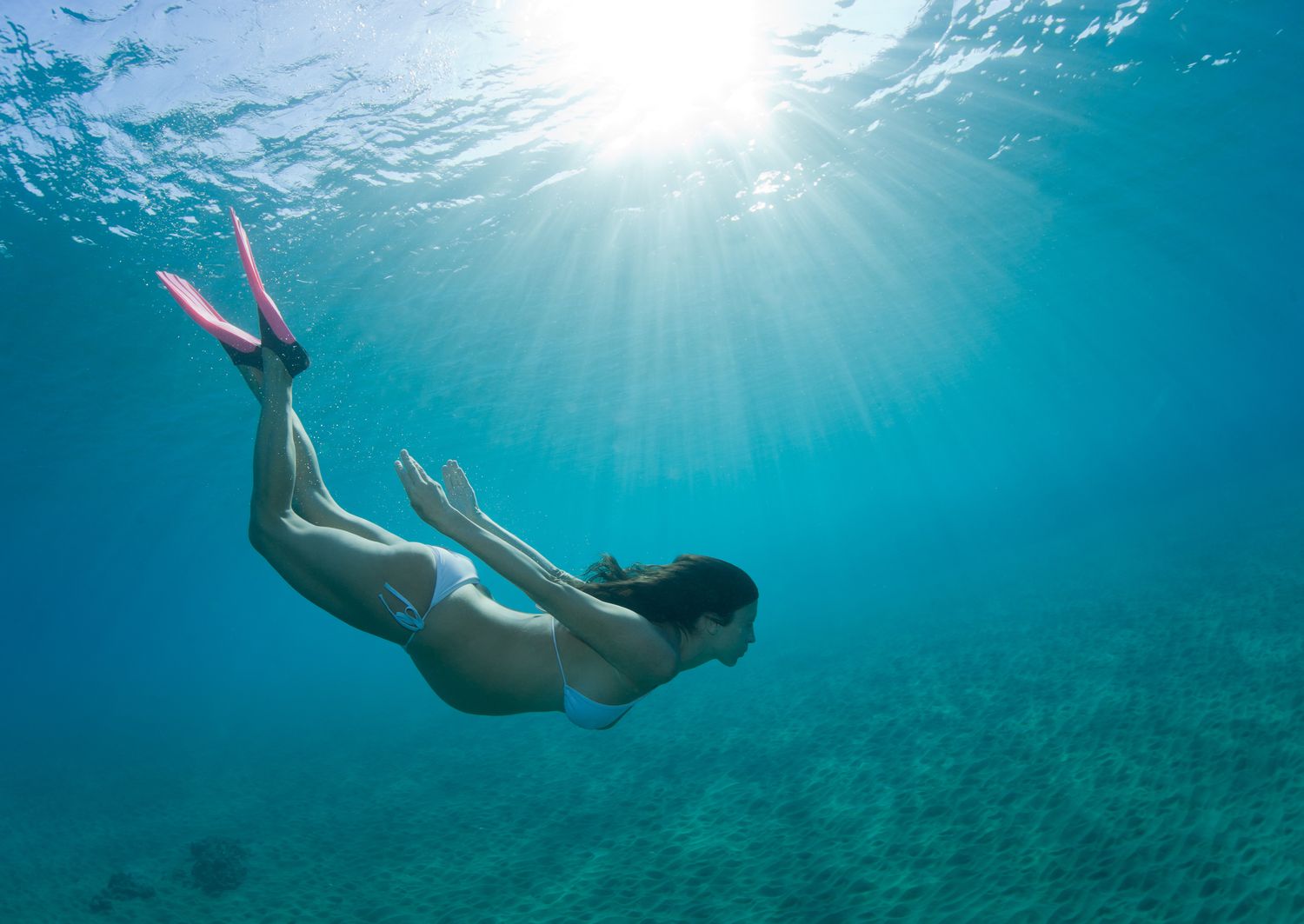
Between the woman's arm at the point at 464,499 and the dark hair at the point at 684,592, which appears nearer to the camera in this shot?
the dark hair at the point at 684,592

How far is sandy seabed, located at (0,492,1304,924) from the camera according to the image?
19.9ft

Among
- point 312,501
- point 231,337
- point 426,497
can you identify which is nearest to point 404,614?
point 426,497

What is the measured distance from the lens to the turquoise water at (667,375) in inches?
301

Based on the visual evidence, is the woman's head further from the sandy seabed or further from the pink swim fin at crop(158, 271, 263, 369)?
the sandy seabed

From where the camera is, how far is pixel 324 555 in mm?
3115

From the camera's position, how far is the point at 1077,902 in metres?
5.45

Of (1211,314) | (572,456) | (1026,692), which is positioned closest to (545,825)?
(1026,692)

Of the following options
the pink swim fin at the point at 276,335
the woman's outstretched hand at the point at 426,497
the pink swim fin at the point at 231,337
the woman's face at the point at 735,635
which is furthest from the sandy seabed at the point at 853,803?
the pink swim fin at the point at 231,337

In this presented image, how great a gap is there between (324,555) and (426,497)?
754 millimetres

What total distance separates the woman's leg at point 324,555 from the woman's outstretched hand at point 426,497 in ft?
1.29

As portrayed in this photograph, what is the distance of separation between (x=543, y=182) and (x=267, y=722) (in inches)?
1021

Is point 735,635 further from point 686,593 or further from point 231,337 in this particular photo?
point 231,337

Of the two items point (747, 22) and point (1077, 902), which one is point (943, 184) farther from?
point (1077, 902)

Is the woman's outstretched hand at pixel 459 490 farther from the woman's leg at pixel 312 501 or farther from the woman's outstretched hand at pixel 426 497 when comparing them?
the woman's outstretched hand at pixel 426 497
